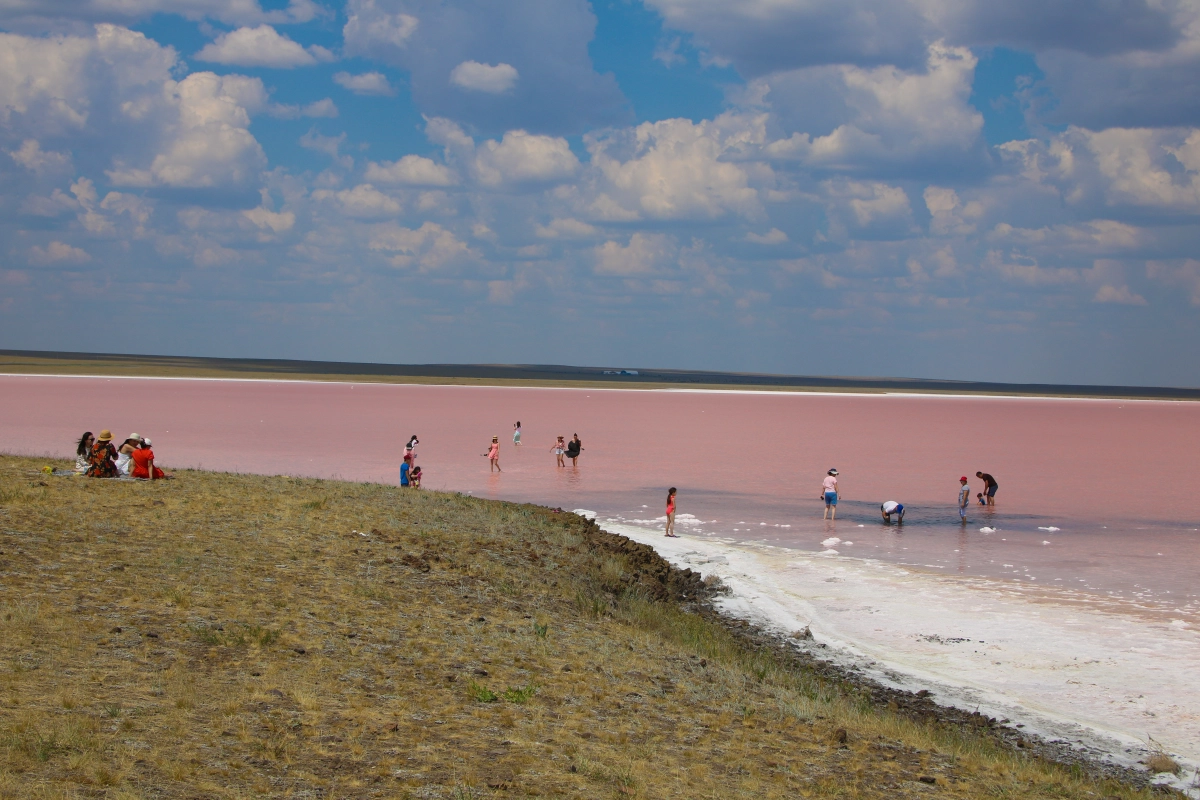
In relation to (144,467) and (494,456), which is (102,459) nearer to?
(144,467)

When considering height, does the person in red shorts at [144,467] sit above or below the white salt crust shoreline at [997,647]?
above

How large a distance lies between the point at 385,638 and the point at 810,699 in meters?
4.92

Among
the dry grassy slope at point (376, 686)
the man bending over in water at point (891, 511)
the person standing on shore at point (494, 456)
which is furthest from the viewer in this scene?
the person standing on shore at point (494, 456)

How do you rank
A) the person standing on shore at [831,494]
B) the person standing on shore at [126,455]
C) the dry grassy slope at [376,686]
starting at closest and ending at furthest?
the dry grassy slope at [376,686] → the person standing on shore at [126,455] → the person standing on shore at [831,494]

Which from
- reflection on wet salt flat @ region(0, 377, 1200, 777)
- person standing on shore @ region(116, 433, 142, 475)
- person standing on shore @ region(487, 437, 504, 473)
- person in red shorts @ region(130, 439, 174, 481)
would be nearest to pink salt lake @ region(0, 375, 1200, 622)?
reflection on wet salt flat @ region(0, 377, 1200, 777)

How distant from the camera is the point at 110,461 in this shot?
2042cm

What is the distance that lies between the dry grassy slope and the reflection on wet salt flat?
350cm

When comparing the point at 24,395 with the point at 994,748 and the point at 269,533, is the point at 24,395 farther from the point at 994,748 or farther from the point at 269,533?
the point at 994,748

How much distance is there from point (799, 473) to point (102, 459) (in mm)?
29584

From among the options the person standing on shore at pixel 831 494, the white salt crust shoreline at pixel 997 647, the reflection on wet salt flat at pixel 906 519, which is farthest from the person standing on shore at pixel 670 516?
the person standing on shore at pixel 831 494

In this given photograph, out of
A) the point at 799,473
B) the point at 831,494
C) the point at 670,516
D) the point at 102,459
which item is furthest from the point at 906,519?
the point at 102,459

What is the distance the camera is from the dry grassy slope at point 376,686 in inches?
315

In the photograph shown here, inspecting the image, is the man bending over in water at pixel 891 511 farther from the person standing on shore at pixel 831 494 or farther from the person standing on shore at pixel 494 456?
the person standing on shore at pixel 494 456

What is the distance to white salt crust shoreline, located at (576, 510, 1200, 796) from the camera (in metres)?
12.5
